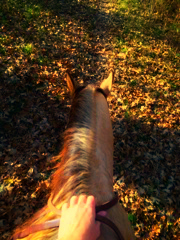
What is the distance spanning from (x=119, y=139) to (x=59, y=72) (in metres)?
3.12

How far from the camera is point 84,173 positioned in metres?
1.67

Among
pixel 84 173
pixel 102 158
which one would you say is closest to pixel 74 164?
pixel 84 173

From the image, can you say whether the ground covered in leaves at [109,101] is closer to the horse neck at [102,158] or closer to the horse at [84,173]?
the horse at [84,173]

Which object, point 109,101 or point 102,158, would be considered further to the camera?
point 109,101

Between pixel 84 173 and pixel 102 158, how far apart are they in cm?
35

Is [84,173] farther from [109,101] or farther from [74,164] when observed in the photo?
A: [109,101]

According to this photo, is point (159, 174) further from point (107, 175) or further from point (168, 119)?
point (107, 175)

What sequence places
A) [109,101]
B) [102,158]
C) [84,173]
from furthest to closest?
[109,101]
[102,158]
[84,173]

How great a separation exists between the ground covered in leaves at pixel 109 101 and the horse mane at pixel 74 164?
0.68 feet

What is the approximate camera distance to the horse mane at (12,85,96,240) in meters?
1.55

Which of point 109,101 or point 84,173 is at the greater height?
point 84,173

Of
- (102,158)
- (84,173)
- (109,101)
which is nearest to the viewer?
(84,173)

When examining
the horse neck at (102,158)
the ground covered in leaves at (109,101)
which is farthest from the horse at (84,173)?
the ground covered in leaves at (109,101)

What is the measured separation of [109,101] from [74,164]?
435 cm
